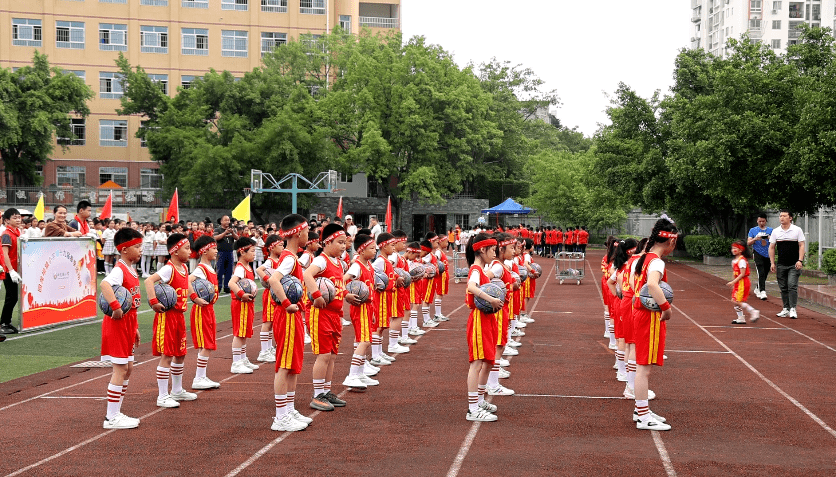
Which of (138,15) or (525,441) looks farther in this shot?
(138,15)

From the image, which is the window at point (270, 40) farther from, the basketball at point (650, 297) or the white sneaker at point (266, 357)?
the basketball at point (650, 297)

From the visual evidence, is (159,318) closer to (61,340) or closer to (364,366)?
(364,366)

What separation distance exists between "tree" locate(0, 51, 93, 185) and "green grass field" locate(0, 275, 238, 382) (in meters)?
34.1

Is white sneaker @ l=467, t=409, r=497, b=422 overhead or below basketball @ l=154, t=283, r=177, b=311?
below

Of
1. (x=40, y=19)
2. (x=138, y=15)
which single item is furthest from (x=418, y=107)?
(x=40, y=19)

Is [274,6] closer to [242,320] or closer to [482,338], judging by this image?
[242,320]

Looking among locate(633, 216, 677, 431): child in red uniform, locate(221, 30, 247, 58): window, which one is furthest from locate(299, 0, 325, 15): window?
locate(633, 216, 677, 431): child in red uniform

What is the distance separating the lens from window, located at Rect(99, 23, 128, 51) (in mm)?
55469

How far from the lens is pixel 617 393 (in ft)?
30.7

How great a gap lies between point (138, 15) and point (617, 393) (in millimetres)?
53601

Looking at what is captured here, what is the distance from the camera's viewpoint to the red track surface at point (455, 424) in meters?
6.54

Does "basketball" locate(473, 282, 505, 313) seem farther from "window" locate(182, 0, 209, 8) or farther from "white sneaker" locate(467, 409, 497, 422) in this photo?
"window" locate(182, 0, 209, 8)

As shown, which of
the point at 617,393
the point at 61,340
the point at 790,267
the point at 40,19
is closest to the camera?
the point at 617,393

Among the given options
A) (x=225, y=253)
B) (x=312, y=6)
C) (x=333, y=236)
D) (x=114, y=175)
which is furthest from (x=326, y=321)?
(x=312, y=6)
